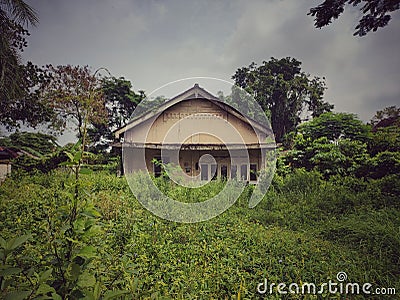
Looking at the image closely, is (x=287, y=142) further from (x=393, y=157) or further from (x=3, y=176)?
(x=3, y=176)

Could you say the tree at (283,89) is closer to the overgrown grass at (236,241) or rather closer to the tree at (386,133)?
the tree at (386,133)

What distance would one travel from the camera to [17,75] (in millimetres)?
4133

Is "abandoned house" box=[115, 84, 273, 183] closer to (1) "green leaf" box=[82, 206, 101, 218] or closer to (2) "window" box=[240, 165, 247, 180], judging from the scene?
(2) "window" box=[240, 165, 247, 180]

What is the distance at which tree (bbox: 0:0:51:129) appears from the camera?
3.26 metres

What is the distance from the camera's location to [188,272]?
2.72 metres

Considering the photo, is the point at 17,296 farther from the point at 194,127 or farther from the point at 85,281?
the point at 194,127

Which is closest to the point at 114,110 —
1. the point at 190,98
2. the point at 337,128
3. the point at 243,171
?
the point at 190,98

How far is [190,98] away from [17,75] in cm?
567

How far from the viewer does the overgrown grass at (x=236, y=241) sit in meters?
2.42

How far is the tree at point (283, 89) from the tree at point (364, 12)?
7.53 meters

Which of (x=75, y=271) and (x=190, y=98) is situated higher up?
(x=190, y=98)

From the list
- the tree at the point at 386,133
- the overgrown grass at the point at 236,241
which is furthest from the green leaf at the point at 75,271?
the tree at the point at 386,133

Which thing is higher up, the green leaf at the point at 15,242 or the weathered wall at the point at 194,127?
the weathered wall at the point at 194,127

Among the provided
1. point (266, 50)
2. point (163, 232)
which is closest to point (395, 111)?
point (266, 50)
